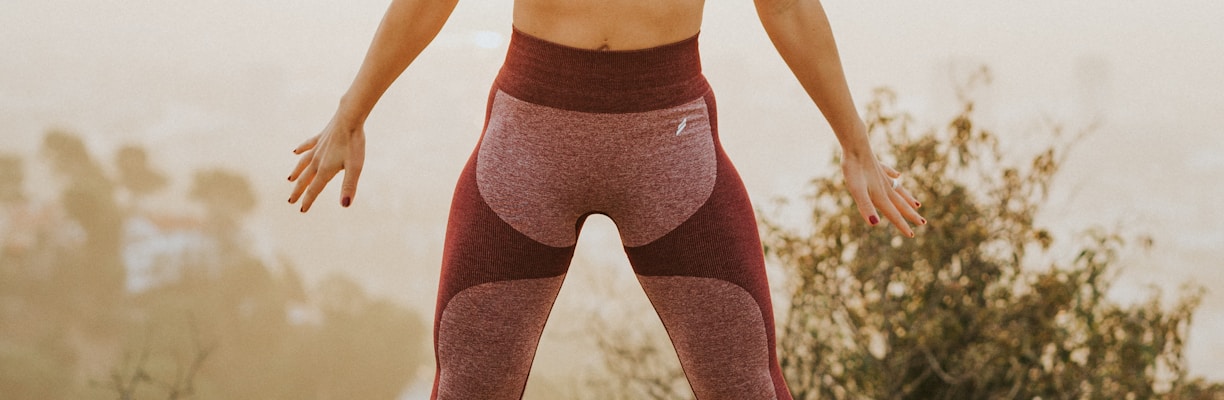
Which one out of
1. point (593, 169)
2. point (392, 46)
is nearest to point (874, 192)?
point (593, 169)

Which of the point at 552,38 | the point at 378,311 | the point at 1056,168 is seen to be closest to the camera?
the point at 552,38

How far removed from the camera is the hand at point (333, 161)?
134 centimetres

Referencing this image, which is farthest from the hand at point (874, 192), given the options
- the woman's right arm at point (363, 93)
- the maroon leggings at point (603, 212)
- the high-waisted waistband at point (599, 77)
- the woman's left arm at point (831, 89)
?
the woman's right arm at point (363, 93)

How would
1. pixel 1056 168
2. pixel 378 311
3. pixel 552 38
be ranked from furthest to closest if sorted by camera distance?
1. pixel 378 311
2. pixel 1056 168
3. pixel 552 38

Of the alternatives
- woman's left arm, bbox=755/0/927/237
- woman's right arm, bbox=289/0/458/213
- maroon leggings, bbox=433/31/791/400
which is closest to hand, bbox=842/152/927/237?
woman's left arm, bbox=755/0/927/237

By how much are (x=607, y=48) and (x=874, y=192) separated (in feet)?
1.32

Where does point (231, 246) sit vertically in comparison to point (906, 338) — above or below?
above

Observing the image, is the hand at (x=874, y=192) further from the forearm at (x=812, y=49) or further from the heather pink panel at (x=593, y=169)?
the heather pink panel at (x=593, y=169)

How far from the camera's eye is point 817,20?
1334mm

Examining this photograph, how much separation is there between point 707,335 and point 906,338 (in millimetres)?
1291

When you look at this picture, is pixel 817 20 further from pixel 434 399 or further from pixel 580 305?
pixel 580 305

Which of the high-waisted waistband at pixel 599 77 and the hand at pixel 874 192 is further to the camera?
the hand at pixel 874 192

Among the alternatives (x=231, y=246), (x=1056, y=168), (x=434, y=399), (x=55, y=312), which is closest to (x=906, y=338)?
(x=1056, y=168)

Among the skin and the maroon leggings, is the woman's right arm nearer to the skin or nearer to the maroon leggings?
the skin
